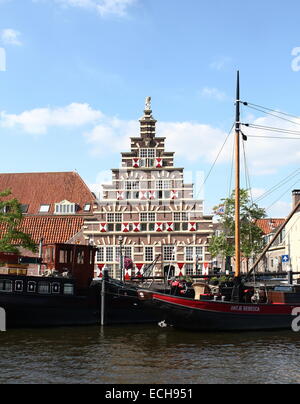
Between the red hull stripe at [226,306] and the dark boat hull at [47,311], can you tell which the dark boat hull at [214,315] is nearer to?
the red hull stripe at [226,306]

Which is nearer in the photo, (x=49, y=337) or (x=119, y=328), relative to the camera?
(x=49, y=337)

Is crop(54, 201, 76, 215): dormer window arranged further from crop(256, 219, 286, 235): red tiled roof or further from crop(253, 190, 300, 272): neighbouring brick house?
crop(256, 219, 286, 235): red tiled roof

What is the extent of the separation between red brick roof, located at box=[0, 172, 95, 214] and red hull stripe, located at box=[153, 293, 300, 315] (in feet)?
109

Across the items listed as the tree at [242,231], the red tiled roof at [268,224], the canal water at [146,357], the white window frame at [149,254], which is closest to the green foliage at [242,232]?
the tree at [242,231]

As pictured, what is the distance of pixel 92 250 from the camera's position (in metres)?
31.2

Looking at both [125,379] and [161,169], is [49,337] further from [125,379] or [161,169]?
[161,169]

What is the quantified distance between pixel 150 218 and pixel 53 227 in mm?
11819

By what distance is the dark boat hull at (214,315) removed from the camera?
2461cm

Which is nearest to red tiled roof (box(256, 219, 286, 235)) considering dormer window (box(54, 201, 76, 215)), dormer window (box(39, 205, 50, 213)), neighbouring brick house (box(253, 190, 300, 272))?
neighbouring brick house (box(253, 190, 300, 272))

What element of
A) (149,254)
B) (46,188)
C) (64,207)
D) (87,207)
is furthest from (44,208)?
(149,254)

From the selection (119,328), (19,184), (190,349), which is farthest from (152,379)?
(19,184)

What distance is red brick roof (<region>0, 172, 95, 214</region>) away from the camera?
58.1 m
